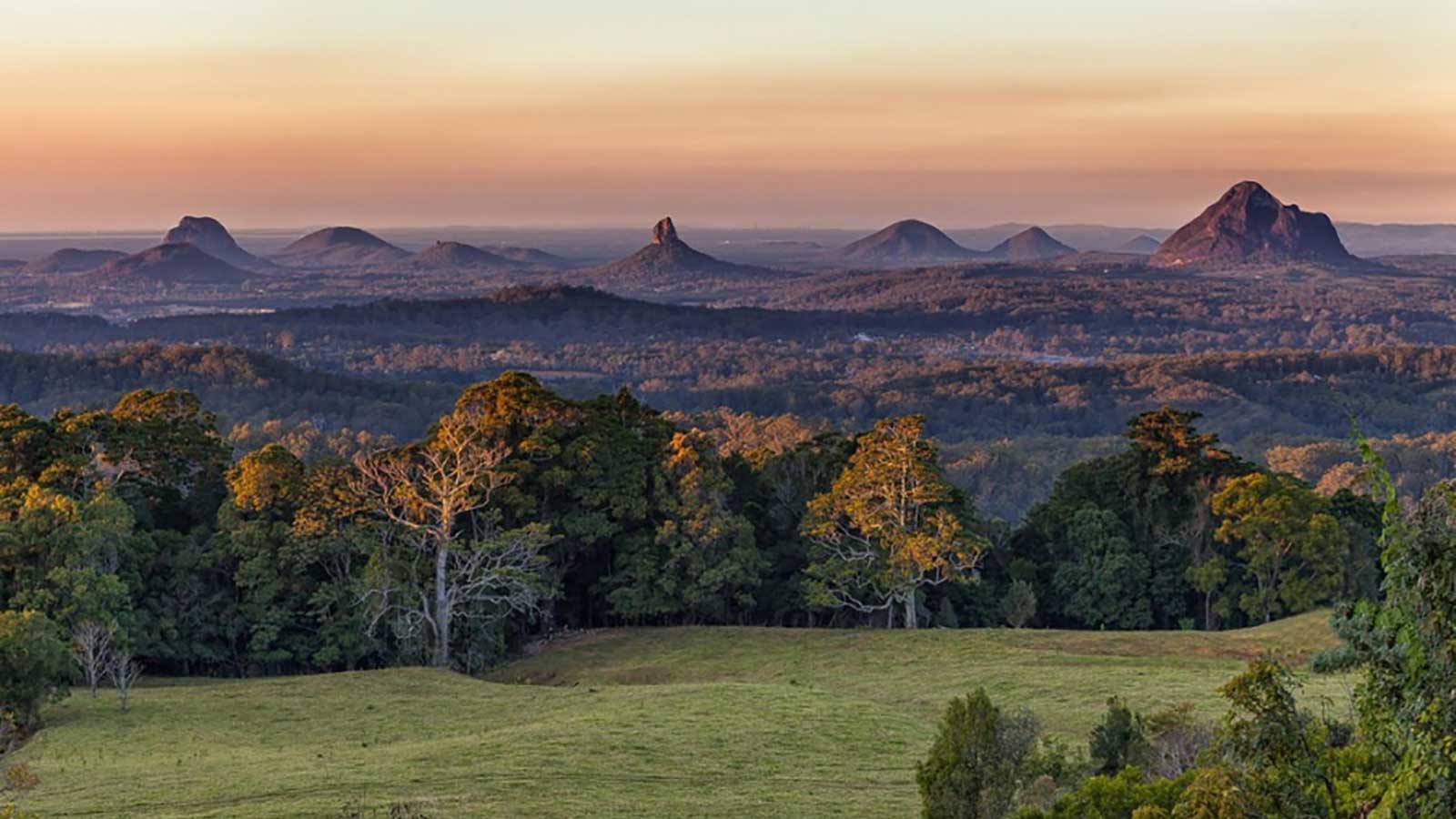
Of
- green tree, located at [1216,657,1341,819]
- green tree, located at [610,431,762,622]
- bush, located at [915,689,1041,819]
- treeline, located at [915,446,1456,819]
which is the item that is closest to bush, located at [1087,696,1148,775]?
treeline, located at [915,446,1456,819]

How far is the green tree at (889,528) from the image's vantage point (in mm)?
40875

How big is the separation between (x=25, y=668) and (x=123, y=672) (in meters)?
2.70

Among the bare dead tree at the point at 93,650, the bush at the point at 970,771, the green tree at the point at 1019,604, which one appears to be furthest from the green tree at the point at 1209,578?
the bare dead tree at the point at 93,650

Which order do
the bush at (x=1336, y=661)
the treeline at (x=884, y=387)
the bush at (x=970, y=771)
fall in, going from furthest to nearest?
the treeline at (x=884, y=387), the bush at (x=970, y=771), the bush at (x=1336, y=661)

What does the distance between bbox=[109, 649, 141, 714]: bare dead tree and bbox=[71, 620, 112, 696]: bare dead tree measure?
226 mm

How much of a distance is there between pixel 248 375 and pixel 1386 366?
13830 centimetres

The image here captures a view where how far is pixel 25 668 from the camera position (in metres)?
25.8

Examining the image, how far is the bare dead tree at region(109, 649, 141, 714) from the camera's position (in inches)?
1106

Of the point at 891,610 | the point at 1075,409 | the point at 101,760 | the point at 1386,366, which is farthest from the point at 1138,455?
the point at 1386,366

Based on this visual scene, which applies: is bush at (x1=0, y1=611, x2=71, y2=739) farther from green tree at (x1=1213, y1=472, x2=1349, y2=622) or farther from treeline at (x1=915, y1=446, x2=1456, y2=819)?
green tree at (x1=1213, y1=472, x2=1349, y2=622)

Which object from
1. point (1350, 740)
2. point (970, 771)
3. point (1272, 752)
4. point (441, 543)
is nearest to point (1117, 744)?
point (1350, 740)

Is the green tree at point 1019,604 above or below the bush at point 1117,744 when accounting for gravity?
below

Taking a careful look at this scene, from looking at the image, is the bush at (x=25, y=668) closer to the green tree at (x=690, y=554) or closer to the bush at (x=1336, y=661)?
the green tree at (x=690, y=554)

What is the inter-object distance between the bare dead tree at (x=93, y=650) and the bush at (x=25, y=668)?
1875 mm
